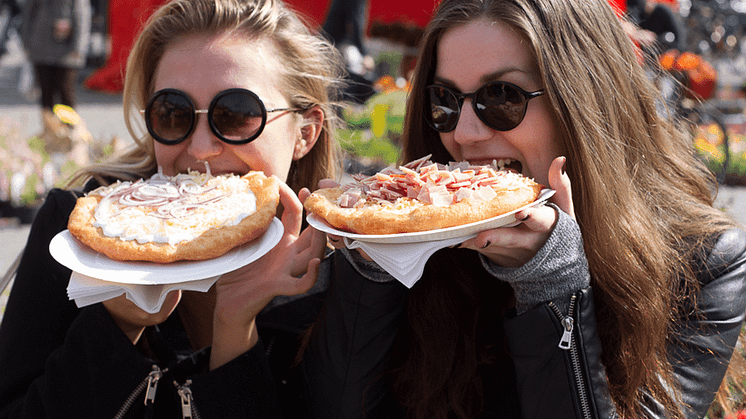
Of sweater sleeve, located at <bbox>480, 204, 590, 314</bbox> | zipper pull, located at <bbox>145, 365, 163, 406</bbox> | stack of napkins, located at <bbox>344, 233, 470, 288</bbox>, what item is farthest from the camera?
zipper pull, located at <bbox>145, 365, 163, 406</bbox>

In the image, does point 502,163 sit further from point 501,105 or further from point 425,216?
point 425,216

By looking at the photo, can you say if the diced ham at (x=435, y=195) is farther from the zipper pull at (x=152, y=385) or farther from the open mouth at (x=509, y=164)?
the zipper pull at (x=152, y=385)

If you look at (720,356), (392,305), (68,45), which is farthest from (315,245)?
(68,45)

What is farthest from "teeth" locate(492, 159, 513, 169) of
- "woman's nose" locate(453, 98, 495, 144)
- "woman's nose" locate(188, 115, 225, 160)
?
"woman's nose" locate(188, 115, 225, 160)

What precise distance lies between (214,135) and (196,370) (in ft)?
2.88

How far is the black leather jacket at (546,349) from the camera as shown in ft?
5.92

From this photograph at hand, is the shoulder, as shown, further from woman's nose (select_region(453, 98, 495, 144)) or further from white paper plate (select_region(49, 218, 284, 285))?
white paper plate (select_region(49, 218, 284, 285))

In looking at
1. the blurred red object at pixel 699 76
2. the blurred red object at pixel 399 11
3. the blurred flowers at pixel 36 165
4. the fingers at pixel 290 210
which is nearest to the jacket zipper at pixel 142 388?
the fingers at pixel 290 210

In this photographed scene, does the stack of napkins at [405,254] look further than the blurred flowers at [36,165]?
No

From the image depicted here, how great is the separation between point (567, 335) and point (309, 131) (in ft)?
4.67

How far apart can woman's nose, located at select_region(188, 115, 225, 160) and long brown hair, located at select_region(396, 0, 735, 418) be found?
89 centimetres

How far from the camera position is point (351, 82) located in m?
4.13

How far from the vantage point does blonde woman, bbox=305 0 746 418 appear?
72.2 inches

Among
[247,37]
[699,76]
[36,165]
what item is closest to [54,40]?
[36,165]
